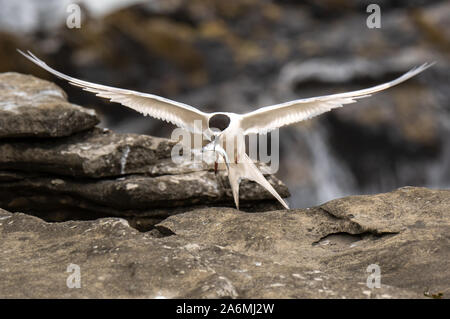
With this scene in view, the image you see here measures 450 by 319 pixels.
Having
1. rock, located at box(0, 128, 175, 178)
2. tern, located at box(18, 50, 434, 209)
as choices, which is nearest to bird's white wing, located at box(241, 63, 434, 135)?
tern, located at box(18, 50, 434, 209)

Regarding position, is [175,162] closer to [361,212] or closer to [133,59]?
[361,212]

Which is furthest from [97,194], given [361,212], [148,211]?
[361,212]

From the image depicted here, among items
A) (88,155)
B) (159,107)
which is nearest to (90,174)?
(88,155)

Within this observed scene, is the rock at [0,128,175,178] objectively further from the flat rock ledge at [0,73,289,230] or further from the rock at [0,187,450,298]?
the rock at [0,187,450,298]

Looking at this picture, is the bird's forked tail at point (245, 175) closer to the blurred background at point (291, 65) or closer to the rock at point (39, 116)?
the rock at point (39, 116)

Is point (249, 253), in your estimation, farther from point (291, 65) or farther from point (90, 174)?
point (291, 65)
